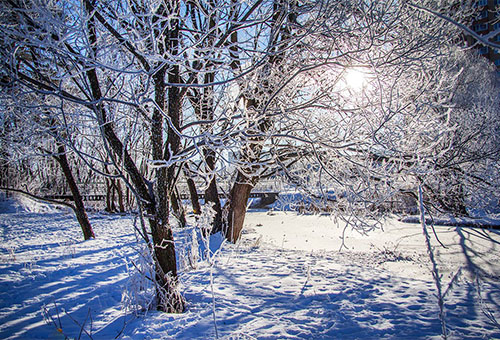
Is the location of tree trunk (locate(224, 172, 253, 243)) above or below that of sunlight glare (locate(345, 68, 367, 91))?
below

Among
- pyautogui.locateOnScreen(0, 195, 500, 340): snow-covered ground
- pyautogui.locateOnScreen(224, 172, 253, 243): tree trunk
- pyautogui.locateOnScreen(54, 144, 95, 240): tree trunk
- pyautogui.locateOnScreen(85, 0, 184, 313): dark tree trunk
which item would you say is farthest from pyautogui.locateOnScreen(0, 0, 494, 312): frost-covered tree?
pyautogui.locateOnScreen(54, 144, 95, 240): tree trunk

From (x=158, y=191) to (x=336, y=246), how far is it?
6551mm

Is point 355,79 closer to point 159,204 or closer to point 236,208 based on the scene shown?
point 159,204

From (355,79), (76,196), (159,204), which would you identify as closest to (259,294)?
(159,204)

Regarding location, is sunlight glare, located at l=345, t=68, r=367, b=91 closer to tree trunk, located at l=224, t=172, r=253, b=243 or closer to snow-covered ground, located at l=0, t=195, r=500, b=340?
snow-covered ground, located at l=0, t=195, r=500, b=340

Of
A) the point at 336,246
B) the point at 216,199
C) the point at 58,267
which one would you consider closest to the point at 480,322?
the point at 336,246

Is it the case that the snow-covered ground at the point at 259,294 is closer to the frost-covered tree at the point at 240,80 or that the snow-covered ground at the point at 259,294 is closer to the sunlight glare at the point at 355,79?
the frost-covered tree at the point at 240,80

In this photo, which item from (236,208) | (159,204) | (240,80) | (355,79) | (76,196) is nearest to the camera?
(159,204)

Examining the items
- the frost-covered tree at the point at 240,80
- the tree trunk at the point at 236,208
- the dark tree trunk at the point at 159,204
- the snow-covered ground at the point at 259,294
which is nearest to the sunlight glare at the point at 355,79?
the frost-covered tree at the point at 240,80

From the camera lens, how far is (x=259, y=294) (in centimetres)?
370

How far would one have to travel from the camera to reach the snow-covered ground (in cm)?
274

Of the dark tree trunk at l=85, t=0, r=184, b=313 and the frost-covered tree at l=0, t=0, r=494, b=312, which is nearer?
the frost-covered tree at l=0, t=0, r=494, b=312

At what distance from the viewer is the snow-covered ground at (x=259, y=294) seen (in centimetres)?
274

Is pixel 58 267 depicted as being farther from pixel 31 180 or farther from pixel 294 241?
pixel 31 180
